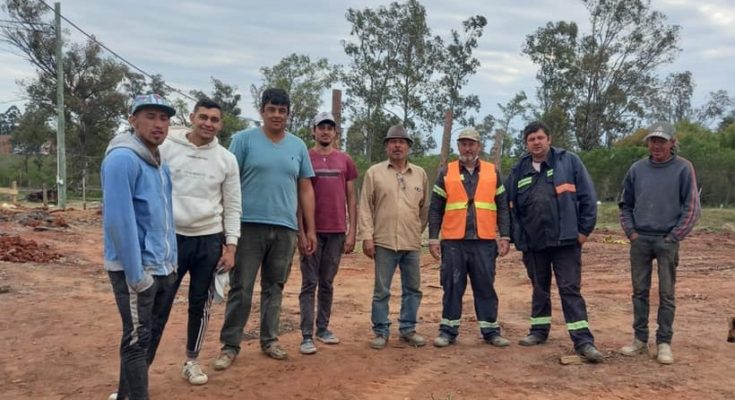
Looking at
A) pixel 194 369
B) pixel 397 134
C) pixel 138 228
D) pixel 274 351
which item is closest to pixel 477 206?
pixel 397 134

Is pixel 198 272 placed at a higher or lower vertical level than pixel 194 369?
higher

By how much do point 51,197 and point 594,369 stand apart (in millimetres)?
33328

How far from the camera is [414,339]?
5332 millimetres

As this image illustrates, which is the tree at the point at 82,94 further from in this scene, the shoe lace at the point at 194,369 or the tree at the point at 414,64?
the shoe lace at the point at 194,369

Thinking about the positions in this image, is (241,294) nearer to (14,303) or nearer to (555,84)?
(14,303)

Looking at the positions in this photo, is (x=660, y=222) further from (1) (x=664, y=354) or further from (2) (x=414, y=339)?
(2) (x=414, y=339)

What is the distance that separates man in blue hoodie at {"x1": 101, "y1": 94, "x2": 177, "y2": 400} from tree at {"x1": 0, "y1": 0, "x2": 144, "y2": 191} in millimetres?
36287

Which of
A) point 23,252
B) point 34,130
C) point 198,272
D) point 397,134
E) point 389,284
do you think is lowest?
point 23,252

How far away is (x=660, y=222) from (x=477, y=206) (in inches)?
56.8

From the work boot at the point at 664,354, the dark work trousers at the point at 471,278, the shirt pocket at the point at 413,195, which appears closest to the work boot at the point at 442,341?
the dark work trousers at the point at 471,278

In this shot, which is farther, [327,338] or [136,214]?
[327,338]

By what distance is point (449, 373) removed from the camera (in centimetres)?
459

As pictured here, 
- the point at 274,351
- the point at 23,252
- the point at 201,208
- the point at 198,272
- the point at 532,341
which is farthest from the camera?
the point at 23,252

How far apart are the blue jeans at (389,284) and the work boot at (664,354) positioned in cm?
197
